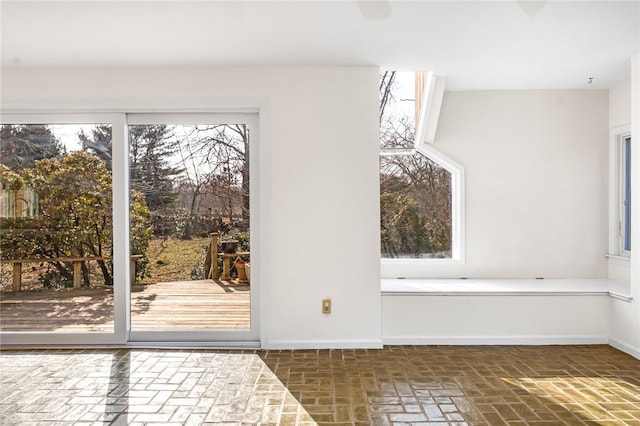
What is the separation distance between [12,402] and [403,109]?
170 inches

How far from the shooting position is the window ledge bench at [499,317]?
430cm

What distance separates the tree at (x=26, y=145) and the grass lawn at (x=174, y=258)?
125 centimetres

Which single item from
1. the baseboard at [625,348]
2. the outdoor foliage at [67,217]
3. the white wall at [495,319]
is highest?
the outdoor foliage at [67,217]

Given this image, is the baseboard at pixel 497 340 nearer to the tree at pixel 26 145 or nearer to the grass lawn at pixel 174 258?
the grass lawn at pixel 174 258

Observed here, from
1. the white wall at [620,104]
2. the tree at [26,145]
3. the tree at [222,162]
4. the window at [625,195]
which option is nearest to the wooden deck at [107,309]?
the tree at [222,162]

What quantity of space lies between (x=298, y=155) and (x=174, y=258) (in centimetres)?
147

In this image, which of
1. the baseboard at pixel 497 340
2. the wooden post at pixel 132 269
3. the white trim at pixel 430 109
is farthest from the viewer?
the white trim at pixel 430 109

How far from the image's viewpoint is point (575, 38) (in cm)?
357

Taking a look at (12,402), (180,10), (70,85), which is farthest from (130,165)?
(12,402)

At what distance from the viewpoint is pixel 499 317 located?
170 inches

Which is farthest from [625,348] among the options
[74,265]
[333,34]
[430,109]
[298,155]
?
[74,265]

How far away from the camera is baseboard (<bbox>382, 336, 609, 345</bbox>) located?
430 cm

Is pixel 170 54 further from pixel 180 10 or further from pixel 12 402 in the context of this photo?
pixel 12 402

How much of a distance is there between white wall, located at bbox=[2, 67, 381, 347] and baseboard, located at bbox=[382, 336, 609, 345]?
364 mm
